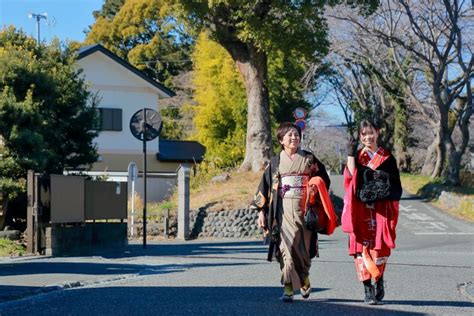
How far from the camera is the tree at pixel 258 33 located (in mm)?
24500

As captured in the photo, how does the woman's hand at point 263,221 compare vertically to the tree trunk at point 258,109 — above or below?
below

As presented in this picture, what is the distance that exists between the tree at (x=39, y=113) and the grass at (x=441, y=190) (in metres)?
Answer: 16.3

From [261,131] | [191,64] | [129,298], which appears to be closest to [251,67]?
[261,131]

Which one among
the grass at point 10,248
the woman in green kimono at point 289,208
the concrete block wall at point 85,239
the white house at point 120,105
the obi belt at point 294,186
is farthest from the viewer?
the white house at point 120,105

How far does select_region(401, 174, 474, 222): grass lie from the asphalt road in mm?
13901

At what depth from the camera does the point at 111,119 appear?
3891 cm

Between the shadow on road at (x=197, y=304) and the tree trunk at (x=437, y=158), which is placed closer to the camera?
the shadow on road at (x=197, y=304)

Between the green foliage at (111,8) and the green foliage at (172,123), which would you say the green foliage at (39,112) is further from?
the green foliage at (111,8)

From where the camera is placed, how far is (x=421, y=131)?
2269 inches

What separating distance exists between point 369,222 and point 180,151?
3587 centimetres

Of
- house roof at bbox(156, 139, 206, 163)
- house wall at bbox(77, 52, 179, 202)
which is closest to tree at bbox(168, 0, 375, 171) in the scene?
house wall at bbox(77, 52, 179, 202)

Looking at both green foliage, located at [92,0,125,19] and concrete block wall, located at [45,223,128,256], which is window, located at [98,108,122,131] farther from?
concrete block wall, located at [45,223,128,256]

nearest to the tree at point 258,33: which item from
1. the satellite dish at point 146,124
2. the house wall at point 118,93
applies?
the satellite dish at point 146,124

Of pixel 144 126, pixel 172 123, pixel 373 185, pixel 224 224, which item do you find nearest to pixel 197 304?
pixel 373 185
